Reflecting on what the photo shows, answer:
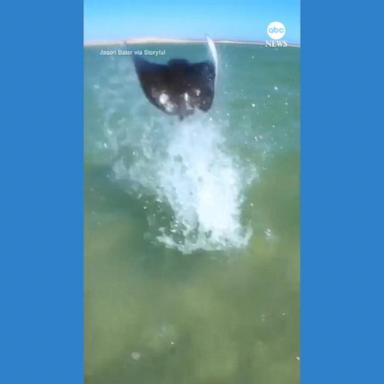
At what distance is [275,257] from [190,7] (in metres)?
0.90

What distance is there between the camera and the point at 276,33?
6.46 feet

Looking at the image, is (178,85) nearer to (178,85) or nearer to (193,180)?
(178,85)

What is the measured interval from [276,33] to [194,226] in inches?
28.3

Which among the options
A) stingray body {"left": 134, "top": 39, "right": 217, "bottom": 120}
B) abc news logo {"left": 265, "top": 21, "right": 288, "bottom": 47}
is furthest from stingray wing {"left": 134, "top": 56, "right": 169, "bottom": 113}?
abc news logo {"left": 265, "top": 21, "right": 288, "bottom": 47}

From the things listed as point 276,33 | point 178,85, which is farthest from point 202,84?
point 276,33

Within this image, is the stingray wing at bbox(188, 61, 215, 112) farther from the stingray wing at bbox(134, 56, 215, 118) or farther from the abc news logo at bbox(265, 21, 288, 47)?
the abc news logo at bbox(265, 21, 288, 47)

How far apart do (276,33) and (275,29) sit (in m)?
0.01

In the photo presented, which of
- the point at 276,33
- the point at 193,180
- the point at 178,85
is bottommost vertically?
the point at 193,180

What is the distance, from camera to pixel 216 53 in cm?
197

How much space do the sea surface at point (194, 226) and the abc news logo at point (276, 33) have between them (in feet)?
0.07

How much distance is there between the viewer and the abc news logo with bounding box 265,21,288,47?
6.46 ft

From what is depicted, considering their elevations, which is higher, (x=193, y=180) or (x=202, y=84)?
(x=202, y=84)

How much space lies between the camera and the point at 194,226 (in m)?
1.98

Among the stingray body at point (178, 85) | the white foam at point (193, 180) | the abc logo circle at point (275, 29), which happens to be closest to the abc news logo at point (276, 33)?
the abc logo circle at point (275, 29)
